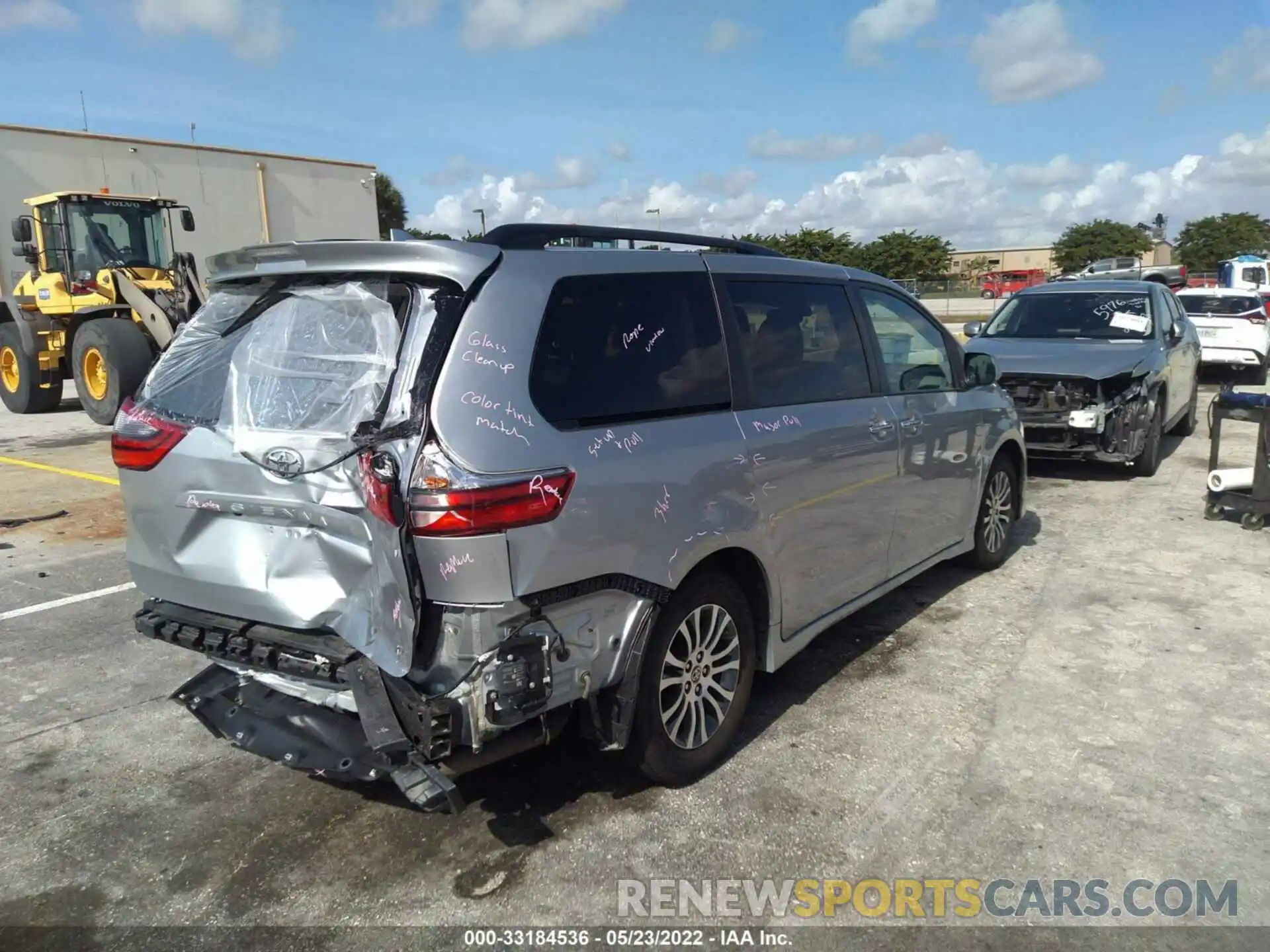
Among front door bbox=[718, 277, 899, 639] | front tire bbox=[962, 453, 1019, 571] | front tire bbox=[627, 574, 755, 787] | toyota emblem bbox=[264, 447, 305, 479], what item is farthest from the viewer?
front tire bbox=[962, 453, 1019, 571]

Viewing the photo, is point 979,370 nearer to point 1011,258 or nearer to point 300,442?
point 300,442

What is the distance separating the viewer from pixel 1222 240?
63.8 m

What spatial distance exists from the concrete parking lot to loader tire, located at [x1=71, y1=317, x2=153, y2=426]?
25.3ft

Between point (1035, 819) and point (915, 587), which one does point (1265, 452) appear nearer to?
point (915, 587)

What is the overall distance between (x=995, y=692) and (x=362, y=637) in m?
2.89

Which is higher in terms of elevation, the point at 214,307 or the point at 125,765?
the point at 214,307

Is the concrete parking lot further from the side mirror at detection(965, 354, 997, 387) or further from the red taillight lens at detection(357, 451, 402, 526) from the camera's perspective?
the side mirror at detection(965, 354, 997, 387)

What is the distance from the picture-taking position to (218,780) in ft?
11.6

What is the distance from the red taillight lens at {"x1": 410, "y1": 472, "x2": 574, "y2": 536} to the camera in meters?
2.58

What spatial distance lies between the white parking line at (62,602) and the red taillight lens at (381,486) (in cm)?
326

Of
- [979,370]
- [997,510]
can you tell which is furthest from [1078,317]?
[979,370]

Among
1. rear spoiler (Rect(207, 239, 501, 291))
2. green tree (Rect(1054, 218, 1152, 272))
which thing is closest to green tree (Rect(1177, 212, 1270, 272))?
green tree (Rect(1054, 218, 1152, 272))

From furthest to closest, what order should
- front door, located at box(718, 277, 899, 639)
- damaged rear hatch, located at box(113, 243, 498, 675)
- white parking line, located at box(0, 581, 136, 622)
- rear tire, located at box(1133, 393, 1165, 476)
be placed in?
rear tire, located at box(1133, 393, 1165, 476) < white parking line, located at box(0, 581, 136, 622) < front door, located at box(718, 277, 899, 639) < damaged rear hatch, located at box(113, 243, 498, 675)

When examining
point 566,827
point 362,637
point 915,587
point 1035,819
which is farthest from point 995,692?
point 362,637
